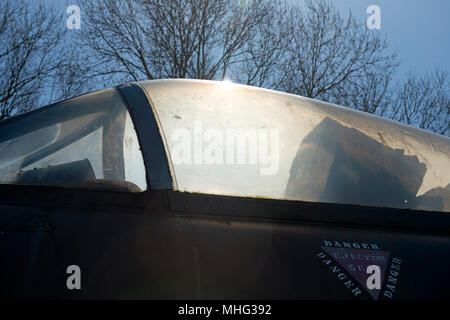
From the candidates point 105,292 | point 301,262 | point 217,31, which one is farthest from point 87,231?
point 217,31

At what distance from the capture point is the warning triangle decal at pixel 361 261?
1567 millimetres

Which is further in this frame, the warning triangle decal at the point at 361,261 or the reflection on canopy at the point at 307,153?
the reflection on canopy at the point at 307,153

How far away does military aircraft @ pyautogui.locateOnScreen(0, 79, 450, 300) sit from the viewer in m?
1.38

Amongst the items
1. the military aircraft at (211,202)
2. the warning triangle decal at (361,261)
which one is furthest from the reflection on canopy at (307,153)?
the warning triangle decal at (361,261)

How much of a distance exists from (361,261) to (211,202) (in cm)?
58

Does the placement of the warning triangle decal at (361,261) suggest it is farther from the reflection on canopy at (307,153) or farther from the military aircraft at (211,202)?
the reflection on canopy at (307,153)

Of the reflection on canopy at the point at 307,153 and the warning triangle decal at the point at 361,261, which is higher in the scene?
the reflection on canopy at the point at 307,153

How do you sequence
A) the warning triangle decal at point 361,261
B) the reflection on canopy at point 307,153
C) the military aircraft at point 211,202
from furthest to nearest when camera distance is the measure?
the reflection on canopy at point 307,153 < the warning triangle decal at point 361,261 < the military aircraft at point 211,202

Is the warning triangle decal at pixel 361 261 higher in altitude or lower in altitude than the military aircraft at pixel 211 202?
lower

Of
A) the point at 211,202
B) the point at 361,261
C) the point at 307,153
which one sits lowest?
the point at 361,261

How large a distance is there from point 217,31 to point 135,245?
59.1ft

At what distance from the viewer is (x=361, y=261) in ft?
5.28

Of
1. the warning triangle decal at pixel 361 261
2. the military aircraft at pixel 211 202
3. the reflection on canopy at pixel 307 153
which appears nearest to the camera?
the military aircraft at pixel 211 202

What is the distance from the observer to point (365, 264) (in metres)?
1.61
